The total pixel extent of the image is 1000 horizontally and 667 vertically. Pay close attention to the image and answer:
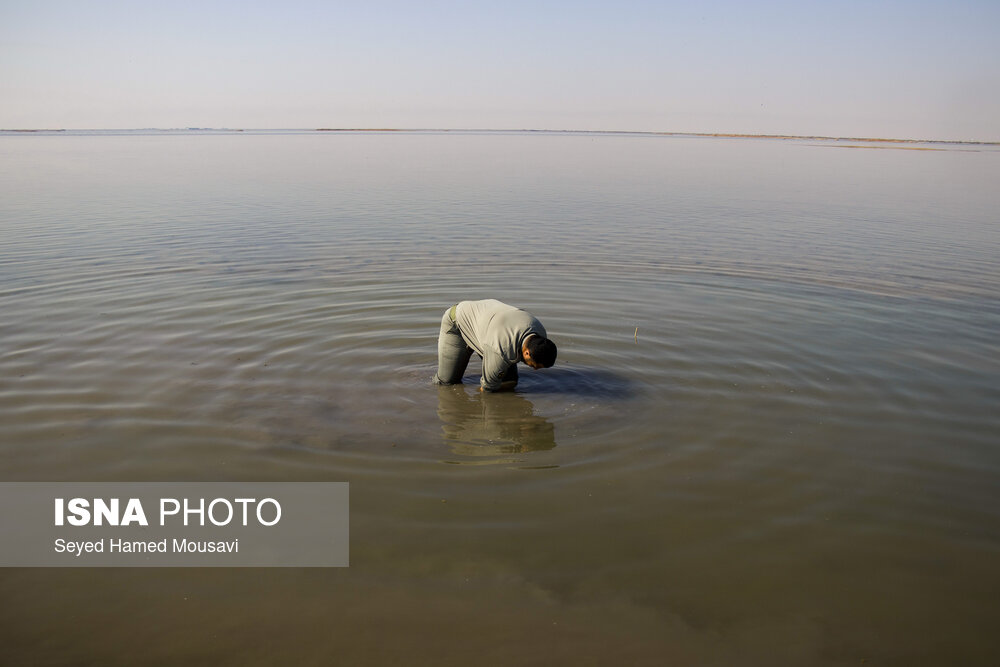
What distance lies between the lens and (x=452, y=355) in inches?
326

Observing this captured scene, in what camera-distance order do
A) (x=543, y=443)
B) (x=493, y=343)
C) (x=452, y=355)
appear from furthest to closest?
(x=452, y=355)
(x=493, y=343)
(x=543, y=443)

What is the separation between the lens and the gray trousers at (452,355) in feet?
27.0

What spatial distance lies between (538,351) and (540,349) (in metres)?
0.03

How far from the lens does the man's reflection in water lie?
23.1ft

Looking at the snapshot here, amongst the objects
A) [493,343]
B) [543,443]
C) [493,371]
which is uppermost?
[493,343]

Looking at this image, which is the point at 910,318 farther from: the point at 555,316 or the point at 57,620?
the point at 57,620

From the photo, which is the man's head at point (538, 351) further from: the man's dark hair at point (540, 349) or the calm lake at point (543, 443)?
the calm lake at point (543, 443)

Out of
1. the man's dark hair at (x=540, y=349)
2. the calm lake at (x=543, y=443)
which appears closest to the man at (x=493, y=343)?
the man's dark hair at (x=540, y=349)

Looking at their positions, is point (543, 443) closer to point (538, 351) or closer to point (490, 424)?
point (490, 424)

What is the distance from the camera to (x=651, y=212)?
901 inches

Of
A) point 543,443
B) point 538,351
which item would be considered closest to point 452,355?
point 538,351

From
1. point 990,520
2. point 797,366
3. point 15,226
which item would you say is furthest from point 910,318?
point 15,226

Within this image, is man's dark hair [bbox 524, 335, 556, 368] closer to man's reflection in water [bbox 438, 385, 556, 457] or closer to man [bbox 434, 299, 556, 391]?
man [bbox 434, 299, 556, 391]

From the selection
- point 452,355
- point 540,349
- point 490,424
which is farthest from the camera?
point 452,355
